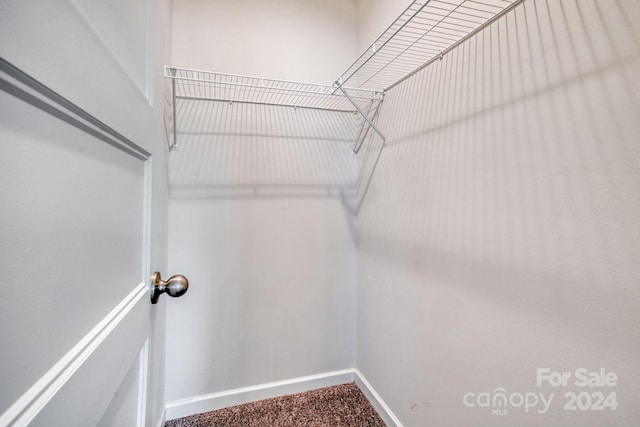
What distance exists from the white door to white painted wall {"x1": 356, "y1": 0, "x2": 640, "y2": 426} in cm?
93

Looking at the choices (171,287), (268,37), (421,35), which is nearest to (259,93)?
(268,37)

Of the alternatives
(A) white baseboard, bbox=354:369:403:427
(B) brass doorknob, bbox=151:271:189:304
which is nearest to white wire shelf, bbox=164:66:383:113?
(B) brass doorknob, bbox=151:271:189:304

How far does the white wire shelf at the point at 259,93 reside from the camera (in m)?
1.29

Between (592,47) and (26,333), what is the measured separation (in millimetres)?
1054

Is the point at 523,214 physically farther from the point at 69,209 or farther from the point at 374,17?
the point at 374,17

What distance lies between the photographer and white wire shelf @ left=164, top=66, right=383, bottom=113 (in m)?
1.29

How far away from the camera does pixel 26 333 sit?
239 mm

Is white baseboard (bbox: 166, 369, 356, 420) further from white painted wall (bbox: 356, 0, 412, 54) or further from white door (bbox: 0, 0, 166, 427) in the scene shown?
white painted wall (bbox: 356, 0, 412, 54)

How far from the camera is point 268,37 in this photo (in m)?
1.43

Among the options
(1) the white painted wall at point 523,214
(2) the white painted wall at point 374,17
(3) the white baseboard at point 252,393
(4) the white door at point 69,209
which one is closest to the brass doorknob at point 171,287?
(4) the white door at point 69,209

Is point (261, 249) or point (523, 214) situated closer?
point (523, 214)

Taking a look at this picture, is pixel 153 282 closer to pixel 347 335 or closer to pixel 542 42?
pixel 542 42

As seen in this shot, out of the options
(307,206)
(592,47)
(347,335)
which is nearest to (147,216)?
(307,206)

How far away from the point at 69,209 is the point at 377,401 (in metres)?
1.58
